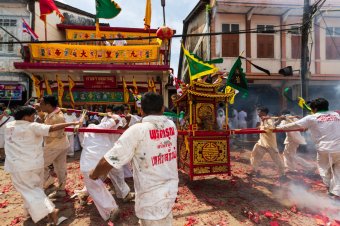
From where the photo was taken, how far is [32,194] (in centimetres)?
404

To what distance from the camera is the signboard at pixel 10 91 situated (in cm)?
1336

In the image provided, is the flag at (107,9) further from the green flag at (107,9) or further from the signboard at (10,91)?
the signboard at (10,91)

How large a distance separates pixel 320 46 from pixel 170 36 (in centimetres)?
1414

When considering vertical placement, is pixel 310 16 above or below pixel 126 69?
above

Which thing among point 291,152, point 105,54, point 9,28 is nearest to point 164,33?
point 291,152

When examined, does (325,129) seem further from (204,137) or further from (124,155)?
(124,155)

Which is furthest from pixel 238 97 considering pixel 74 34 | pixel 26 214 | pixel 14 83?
pixel 26 214

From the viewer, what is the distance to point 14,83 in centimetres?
1349

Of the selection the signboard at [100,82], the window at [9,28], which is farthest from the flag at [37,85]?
the window at [9,28]

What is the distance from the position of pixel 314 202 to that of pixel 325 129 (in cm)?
151

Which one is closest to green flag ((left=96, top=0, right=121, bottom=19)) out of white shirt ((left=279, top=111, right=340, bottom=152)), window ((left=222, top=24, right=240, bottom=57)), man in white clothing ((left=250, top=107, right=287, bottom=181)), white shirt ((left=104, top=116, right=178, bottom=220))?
man in white clothing ((left=250, top=107, right=287, bottom=181))

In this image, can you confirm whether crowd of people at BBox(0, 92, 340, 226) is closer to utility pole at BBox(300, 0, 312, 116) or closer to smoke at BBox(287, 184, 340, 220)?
smoke at BBox(287, 184, 340, 220)

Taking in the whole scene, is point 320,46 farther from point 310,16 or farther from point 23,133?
point 23,133

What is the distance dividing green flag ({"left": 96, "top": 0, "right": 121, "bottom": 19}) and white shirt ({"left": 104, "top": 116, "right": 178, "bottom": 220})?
5.97 m
